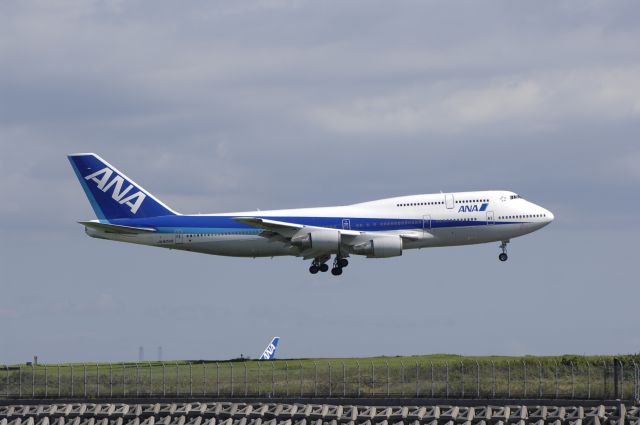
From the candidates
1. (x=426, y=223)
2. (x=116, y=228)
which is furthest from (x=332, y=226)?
(x=116, y=228)

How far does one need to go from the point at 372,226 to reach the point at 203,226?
12024mm

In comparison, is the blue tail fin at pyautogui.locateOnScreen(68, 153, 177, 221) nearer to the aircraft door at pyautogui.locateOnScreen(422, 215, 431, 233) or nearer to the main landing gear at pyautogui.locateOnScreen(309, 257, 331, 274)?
the main landing gear at pyautogui.locateOnScreen(309, 257, 331, 274)

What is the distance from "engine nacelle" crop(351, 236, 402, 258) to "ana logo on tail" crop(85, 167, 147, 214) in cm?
1756

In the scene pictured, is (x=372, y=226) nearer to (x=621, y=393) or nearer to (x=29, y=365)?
(x=29, y=365)

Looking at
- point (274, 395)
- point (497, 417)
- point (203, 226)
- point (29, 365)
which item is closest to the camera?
point (497, 417)

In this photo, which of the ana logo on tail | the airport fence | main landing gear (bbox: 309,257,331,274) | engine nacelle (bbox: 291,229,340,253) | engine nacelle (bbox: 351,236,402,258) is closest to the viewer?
the airport fence

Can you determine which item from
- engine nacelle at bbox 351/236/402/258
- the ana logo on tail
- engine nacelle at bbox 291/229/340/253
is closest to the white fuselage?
engine nacelle at bbox 351/236/402/258

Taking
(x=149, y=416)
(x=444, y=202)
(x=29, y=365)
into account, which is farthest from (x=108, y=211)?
(x=149, y=416)

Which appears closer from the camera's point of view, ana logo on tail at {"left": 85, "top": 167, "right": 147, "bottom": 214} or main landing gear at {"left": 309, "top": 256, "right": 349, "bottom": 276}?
main landing gear at {"left": 309, "top": 256, "right": 349, "bottom": 276}

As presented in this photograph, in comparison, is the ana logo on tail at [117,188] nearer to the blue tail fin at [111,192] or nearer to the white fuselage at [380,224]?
the blue tail fin at [111,192]

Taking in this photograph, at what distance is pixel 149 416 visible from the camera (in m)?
71.2

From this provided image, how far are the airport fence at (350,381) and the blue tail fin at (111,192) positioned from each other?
19.5m

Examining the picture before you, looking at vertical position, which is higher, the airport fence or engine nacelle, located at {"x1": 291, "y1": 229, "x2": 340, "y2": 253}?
engine nacelle, located at {"x1": 291, "y1": 229, "x2": 340, "y2": 253}

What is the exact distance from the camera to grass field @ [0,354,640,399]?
6662cm
